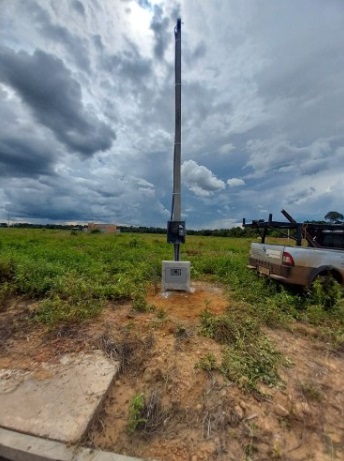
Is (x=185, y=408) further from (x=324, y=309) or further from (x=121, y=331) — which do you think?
(x=324, y=309)

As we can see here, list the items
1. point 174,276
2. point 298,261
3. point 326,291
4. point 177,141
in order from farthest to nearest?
point 177,141
point 174,276
point 298,261
point 326,291

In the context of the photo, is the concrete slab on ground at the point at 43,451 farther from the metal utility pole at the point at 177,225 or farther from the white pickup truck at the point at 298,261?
the white pickup truck at the point at 298,261

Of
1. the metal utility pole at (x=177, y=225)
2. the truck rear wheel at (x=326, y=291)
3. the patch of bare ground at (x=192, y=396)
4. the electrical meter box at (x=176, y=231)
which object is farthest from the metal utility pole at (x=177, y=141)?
the truck rear wheel at (x=326, y=291)

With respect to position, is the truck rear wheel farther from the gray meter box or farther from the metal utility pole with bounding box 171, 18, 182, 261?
the metal utility pole with bounding box 171, 18, 182, 261

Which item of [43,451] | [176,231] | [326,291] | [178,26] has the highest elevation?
[178,26]

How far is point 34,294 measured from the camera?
503cm

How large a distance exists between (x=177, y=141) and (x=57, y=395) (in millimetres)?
4786

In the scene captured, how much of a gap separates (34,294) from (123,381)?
3.20 meters

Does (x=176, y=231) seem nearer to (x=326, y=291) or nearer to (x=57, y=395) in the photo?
(x=326, y=291)

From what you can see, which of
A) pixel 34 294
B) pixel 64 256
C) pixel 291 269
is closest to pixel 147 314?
pixel 34 294

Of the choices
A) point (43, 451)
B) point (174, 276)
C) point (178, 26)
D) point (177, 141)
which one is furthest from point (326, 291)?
point (178, 26)

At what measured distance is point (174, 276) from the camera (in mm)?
5328

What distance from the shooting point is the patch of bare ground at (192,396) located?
1946 mm

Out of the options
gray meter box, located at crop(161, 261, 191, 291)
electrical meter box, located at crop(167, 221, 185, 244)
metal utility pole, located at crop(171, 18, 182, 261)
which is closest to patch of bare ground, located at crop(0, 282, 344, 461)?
gray meter box, located at crop(161, 261, 191, 291)
